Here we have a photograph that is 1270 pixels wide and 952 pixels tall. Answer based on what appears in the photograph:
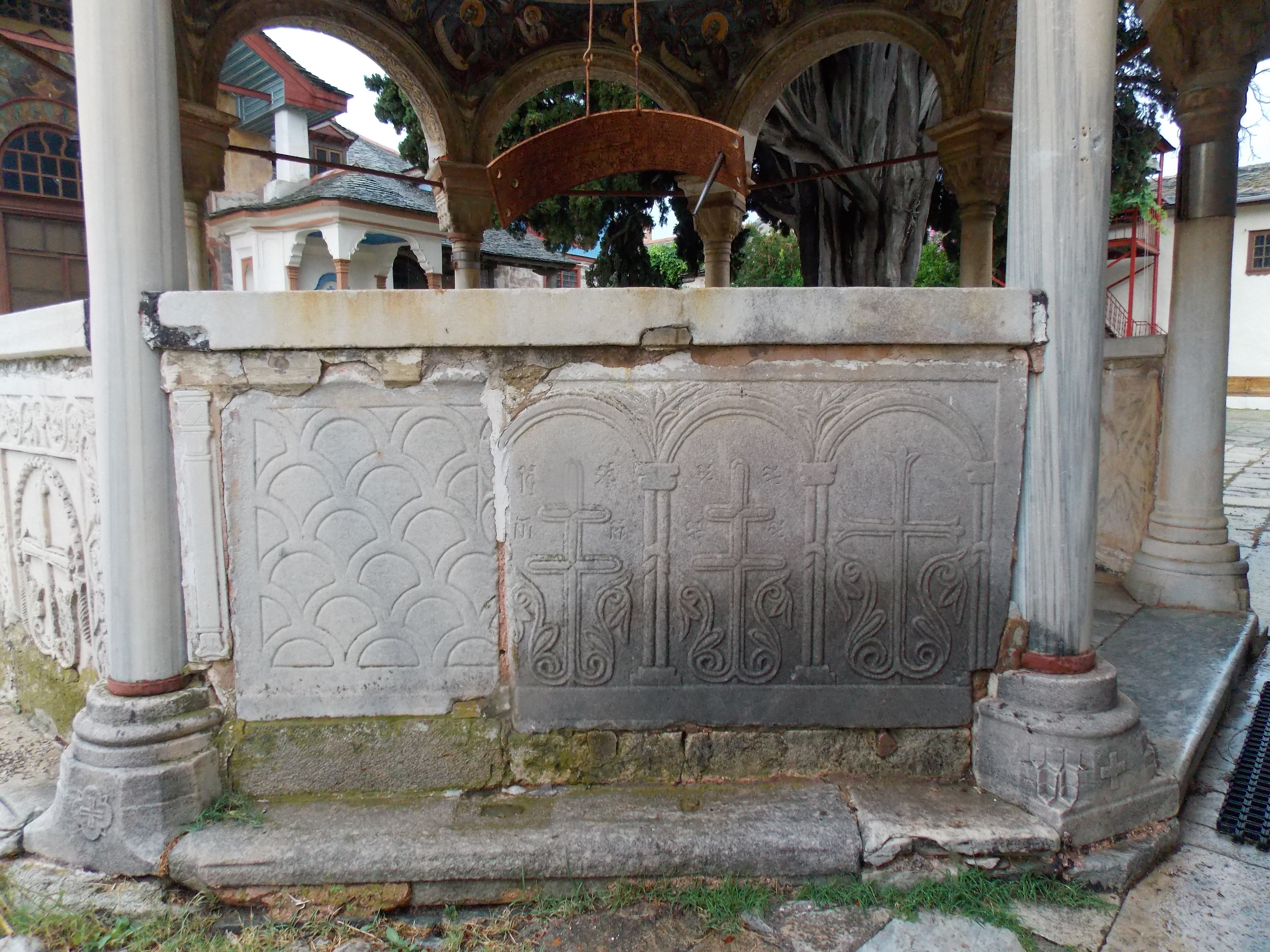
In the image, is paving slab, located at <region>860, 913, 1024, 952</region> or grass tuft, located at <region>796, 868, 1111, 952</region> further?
grass tuft, located at <region>796, 868, 1111, 952</region>

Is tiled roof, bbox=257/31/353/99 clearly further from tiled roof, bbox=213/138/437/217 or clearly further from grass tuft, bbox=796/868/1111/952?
grass tuft, bbox=796/868/1111/952

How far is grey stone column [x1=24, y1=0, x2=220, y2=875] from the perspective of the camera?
1951mm

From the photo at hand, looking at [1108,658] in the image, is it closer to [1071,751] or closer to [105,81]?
[1071,751]

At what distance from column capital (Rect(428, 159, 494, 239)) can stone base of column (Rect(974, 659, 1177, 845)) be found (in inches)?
202

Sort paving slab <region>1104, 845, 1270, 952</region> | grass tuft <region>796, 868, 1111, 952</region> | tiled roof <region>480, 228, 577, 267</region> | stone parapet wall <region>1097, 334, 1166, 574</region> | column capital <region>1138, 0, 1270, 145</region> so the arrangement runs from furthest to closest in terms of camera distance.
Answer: tiled roof <region>480, 228, 577, 267</region>, stone parapet wall <region>1097, 334, 1166, 574</region>, column capital <region>1138, 0, 1270, 145</region>, grass tuft <region>796, 868, 1111, 952</region>, paving slab <region>1104, 845, 1270, 952</region>

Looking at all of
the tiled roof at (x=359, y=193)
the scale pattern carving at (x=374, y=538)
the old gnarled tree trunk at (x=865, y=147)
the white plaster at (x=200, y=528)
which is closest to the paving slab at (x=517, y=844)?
the scale pattern carving at (x=374, y=538)

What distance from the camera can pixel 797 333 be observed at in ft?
6.78

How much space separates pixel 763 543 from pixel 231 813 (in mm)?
1568

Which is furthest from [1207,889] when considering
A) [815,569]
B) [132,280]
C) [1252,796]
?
[132,280]

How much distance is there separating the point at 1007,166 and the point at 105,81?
5.42m

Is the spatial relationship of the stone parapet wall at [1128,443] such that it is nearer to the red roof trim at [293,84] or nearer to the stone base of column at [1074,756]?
the stone base of column at [1074,756]

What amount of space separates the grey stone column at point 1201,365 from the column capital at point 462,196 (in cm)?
443

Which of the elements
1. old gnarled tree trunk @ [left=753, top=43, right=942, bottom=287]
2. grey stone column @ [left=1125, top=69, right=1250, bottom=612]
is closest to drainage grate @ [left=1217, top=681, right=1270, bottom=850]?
grey stone column @ [left=1125, top=69, right=1250, bottom=612]

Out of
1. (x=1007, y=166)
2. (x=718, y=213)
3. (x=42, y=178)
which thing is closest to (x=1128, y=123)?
(x=1007, y=166)
